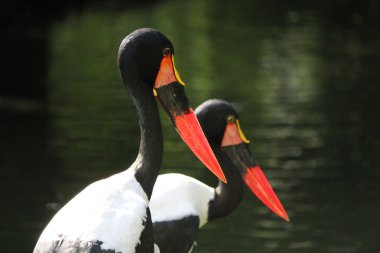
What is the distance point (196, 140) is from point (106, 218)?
0.82 m

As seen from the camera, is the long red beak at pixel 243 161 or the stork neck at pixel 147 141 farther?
the long red beak at pixel 243 161

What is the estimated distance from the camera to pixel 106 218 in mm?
4457

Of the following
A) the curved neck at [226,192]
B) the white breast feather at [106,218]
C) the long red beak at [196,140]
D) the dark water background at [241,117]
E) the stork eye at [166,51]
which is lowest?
the dark water background at [241,117]

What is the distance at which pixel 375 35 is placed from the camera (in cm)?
2300

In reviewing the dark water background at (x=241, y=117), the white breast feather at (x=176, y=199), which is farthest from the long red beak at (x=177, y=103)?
the dark water background at (x=241, y=117)

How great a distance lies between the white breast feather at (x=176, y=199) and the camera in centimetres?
626

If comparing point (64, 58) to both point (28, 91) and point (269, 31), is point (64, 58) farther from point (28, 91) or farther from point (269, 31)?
point (269, 31)

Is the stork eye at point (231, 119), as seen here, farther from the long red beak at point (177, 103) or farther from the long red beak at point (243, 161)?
the long red beak at point (177, 103)

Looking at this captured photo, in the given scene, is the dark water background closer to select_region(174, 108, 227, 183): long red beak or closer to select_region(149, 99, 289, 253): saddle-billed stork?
select_region(149, 99, 289, 253): saddle-billed stork

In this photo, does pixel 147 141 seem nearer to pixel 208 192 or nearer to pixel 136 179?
pixel 136 179

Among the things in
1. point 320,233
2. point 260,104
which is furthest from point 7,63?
point 320,233

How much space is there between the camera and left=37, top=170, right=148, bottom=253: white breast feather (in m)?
4.38

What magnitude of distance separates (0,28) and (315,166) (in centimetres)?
1664

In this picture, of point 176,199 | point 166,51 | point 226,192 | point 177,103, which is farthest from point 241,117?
point 166,51
